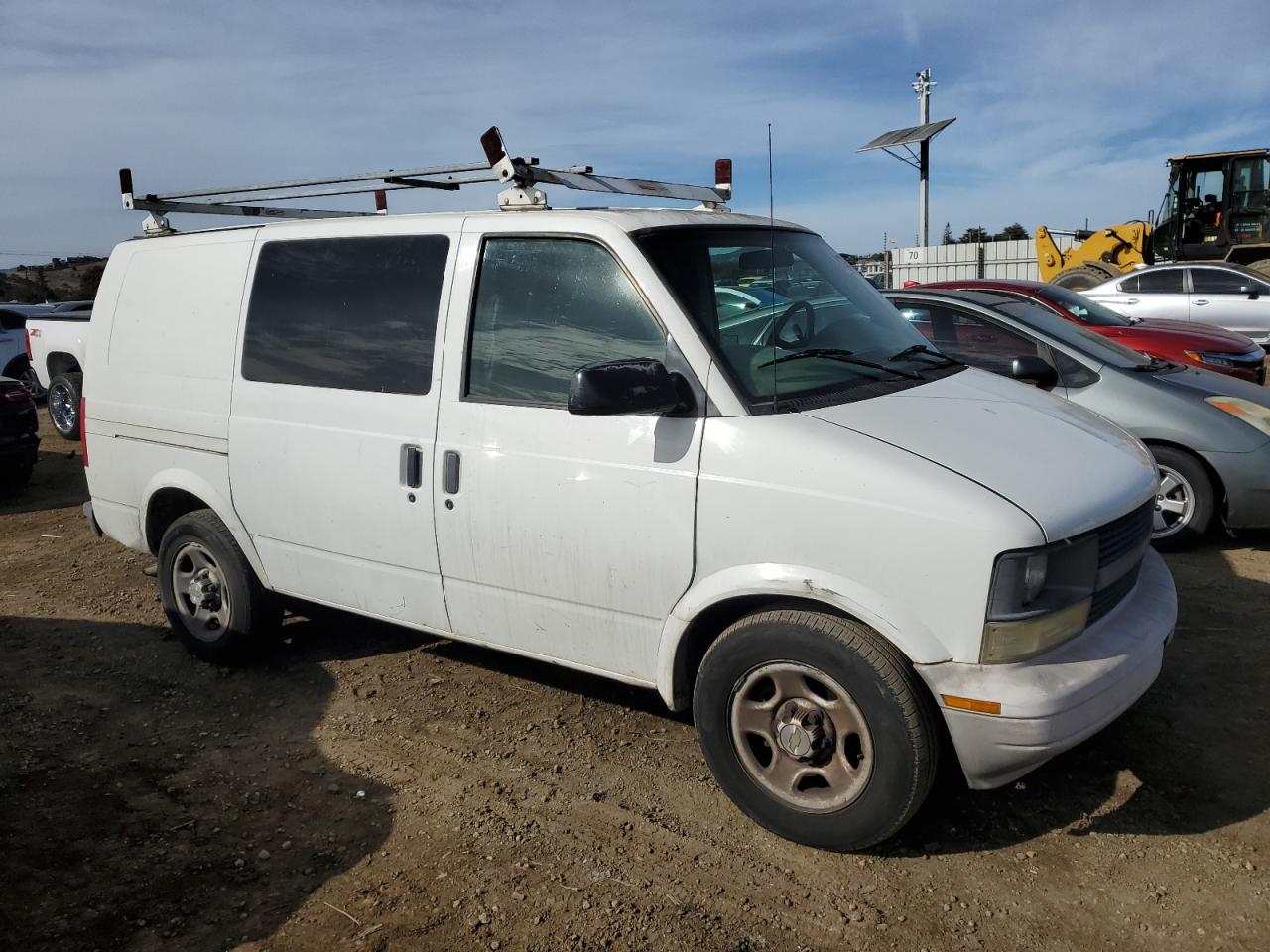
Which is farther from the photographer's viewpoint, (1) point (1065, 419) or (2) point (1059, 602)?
(1) point (1065, 419)

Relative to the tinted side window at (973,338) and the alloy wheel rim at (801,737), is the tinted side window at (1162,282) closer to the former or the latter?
the tinted side window at (973,338)

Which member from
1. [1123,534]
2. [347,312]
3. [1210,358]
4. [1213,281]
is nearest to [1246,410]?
[1210,358]

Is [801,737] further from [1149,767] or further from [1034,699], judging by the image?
[1149,767]

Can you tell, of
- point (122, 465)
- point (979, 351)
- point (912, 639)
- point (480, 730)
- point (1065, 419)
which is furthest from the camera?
point (979, 351)

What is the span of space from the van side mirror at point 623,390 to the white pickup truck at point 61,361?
431 inches

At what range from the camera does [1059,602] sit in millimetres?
2881

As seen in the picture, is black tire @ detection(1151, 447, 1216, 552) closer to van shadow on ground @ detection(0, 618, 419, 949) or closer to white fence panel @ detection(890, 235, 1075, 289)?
van shadow on ground @ detection(0, 618, 419, 949)

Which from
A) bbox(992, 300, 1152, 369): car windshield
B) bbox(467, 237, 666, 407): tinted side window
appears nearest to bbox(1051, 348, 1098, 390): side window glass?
bbox(992, 300, 1152, 369): car windshield

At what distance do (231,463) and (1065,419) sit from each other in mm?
3492

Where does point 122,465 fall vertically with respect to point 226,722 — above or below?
above

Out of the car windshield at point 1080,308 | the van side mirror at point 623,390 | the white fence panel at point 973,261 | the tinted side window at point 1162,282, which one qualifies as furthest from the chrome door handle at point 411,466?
the white fence panel at point 973,261

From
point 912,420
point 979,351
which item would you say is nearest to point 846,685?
point 912,420

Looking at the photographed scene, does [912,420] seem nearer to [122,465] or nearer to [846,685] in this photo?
[846,685]

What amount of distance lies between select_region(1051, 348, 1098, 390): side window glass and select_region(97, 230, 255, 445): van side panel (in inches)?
196
